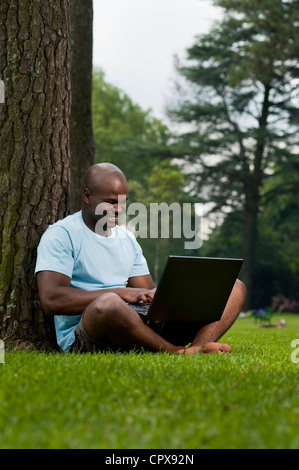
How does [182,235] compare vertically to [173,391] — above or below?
below

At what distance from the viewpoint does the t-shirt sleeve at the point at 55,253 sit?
4492mm

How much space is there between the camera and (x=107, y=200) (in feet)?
15.8

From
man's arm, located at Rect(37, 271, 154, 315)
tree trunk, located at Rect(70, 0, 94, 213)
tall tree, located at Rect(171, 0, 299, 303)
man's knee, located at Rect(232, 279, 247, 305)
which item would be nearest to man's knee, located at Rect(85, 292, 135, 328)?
man's arm, located at Rect(37, 271, 154, 315)

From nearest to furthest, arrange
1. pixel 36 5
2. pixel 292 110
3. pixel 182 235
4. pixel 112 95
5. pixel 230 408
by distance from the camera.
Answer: pixel 230 408, pixel 36 5, pixel 292 110, pixel 182 235, pixel 112 95

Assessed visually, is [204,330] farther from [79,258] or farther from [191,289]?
[79,258]

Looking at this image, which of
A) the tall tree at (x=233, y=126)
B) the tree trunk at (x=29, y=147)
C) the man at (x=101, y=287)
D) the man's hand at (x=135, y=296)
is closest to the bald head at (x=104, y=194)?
the man at (x=101, y=287)

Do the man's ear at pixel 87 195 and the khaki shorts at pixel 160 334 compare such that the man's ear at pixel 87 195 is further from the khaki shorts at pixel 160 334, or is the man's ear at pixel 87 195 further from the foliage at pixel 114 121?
the foliage at pixel 114 121

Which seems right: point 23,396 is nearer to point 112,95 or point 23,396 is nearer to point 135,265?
point 135,265

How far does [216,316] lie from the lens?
4.87 m

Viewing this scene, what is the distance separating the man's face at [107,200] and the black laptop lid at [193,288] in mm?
844

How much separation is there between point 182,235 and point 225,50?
42.1 ft

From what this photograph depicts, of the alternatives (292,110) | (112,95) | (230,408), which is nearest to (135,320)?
(230,408)

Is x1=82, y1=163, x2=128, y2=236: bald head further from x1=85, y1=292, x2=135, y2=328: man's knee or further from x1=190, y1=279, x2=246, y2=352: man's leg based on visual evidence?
x1=190, y1=279, x2=246, y2=352: man's leg

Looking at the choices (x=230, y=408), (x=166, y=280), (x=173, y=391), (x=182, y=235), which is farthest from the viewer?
(x=182, y=235)
